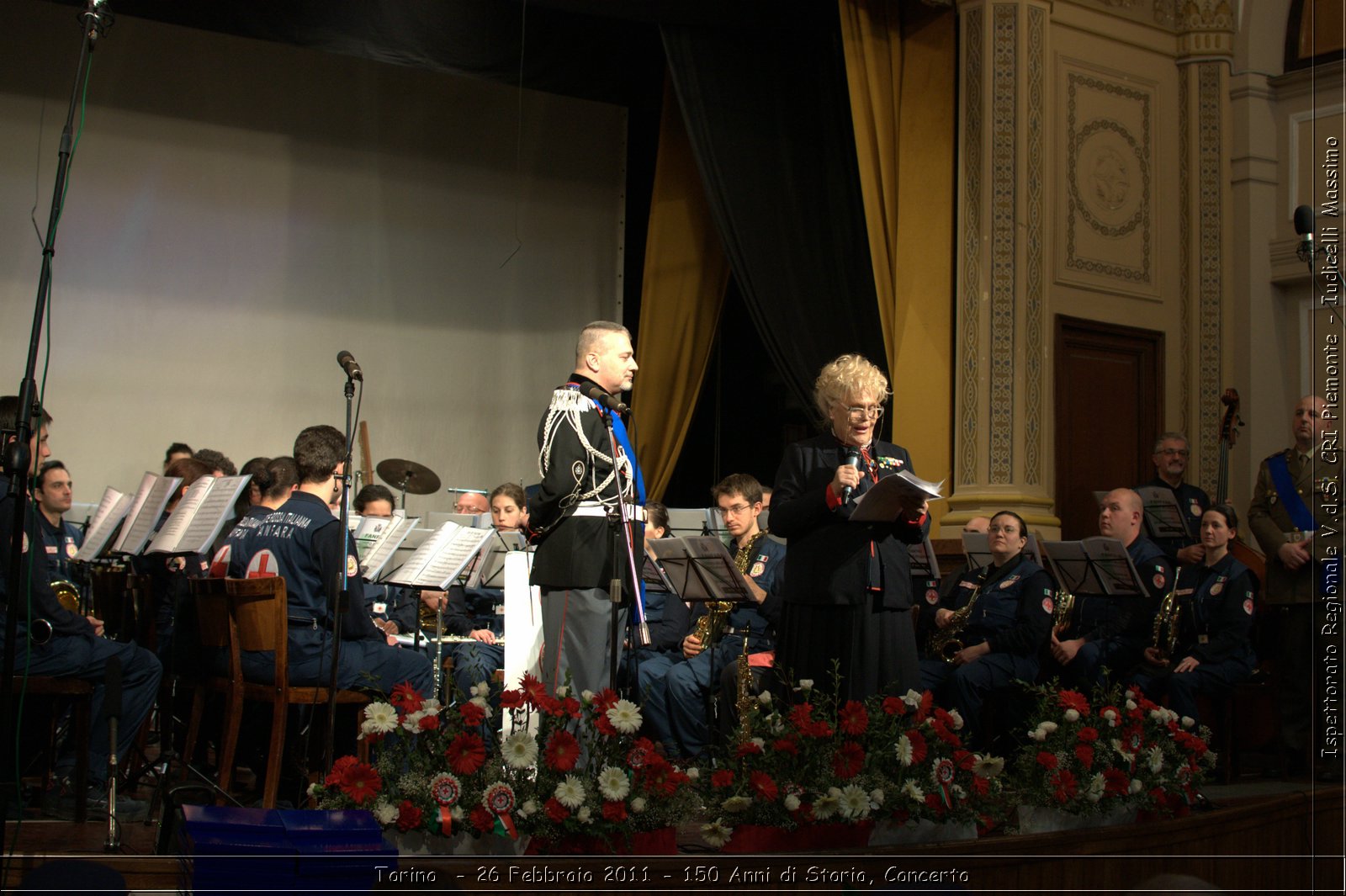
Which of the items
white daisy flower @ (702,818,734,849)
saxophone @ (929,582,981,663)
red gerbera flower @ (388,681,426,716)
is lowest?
white daisy flower @ (702,818,734,849)

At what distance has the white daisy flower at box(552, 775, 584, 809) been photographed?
3.45m

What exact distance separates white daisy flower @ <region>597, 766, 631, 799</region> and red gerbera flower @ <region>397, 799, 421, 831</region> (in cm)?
48

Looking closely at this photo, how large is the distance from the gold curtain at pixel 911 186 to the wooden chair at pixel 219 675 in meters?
4.51

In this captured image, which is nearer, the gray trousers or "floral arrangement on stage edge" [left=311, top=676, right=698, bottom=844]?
"floral arrangement on stage edge" [left=311, top=676, right=698, bottom=844]

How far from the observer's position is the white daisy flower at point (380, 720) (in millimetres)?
3562

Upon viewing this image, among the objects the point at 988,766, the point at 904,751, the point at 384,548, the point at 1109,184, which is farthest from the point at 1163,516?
the point at 384,548

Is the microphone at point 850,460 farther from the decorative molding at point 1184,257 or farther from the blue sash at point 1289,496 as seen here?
the decorative molding at point 1184,257

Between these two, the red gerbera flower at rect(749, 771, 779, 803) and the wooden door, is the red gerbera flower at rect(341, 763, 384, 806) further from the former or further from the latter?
the wooden door

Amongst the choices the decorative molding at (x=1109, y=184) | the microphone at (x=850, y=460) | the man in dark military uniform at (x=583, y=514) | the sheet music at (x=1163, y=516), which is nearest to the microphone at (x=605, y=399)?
the man in dark military uniform at (x=583, y=514)

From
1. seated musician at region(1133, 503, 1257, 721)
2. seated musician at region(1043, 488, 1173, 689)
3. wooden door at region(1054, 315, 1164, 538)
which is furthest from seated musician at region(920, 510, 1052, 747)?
wooden door at region(1054, 315, 1164, 538)

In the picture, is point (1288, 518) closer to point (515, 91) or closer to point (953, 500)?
point (953, 500)

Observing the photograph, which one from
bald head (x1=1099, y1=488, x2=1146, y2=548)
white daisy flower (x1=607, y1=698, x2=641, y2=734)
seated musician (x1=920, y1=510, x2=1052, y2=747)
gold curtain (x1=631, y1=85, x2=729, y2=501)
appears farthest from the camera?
gold curtain (x1=631, y1=85, x2=729, y2=501)

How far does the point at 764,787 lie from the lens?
3605mm

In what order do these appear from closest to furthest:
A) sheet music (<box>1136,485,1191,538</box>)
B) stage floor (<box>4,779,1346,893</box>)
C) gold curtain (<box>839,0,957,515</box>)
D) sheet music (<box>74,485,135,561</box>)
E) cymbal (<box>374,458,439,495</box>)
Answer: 1. stage floor (<box>4,779,1346,893</box>)
2. sheet music (<box>74,485,135,561</box>)
3. sheet music (<box>1136,485,1191,538</box>)
4. gold curtain (<box>839,0,957,515</box>)
5. cymbal (<box>374,458,439,495</box>)
